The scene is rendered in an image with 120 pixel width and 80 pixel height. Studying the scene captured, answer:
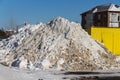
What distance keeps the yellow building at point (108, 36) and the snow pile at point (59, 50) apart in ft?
15.1

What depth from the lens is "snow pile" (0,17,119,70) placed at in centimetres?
2509

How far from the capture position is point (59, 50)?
2656 centimetres

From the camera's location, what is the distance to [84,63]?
25500mm

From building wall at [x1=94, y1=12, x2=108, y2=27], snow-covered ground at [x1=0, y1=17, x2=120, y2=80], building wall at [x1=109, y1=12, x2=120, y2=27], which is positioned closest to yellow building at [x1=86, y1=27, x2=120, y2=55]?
snow-covered ground at [x1=0, y1=17, x2=120, y2=80]

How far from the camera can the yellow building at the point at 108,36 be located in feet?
114

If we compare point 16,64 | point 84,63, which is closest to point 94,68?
point 84,63

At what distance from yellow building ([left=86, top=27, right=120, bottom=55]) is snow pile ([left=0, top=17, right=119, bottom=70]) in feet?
15.1

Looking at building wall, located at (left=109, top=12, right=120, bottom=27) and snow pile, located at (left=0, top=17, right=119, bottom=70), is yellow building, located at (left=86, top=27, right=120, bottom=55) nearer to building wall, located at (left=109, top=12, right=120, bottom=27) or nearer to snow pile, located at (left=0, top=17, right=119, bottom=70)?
snow pile, located at (left=0, top=17, right=119, bottom=70)

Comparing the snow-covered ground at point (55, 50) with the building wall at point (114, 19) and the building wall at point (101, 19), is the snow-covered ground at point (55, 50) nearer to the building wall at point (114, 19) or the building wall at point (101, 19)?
the building wall at point (114, 19)

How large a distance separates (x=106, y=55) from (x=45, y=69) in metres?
5.51

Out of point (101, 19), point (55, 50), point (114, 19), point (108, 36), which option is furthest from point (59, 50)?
point (101, 19)

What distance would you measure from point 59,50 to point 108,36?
32.3 ft

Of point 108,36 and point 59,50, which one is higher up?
point 108,36

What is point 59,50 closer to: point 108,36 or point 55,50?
point 55,50
